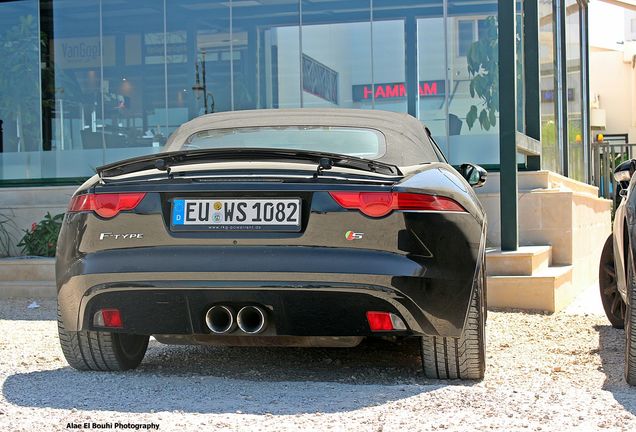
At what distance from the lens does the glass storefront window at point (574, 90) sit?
16562 mm

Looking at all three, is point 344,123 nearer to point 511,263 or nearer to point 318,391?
point 318,391

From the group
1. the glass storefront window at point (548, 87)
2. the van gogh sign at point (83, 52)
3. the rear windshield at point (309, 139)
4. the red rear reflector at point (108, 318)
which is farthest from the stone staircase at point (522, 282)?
the van gogh sign at point (83, 52)

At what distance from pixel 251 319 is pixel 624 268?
2.18m

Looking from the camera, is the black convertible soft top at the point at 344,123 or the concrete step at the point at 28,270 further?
the concrete step at the point at 28,270

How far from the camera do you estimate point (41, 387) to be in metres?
4.41

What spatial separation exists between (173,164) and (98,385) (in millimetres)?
1015

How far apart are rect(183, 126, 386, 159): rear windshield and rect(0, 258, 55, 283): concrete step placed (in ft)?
17.9

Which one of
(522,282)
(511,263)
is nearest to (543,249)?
(511,263)

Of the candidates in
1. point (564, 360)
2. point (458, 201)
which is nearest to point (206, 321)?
point (458, 201)

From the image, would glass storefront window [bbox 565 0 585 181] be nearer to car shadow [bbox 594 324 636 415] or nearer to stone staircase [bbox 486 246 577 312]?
stone staircase [bbox 486 246 577 312]

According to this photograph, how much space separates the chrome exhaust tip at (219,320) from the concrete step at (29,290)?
241 inches

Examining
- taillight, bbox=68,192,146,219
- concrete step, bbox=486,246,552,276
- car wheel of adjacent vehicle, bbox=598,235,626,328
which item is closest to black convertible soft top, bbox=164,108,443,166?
taillight, bbox=68,192,146,219

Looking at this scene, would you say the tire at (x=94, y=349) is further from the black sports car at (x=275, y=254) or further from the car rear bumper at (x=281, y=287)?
the car rear bumper at (x=281, y=287)

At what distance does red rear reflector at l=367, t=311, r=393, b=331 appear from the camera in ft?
13.6
